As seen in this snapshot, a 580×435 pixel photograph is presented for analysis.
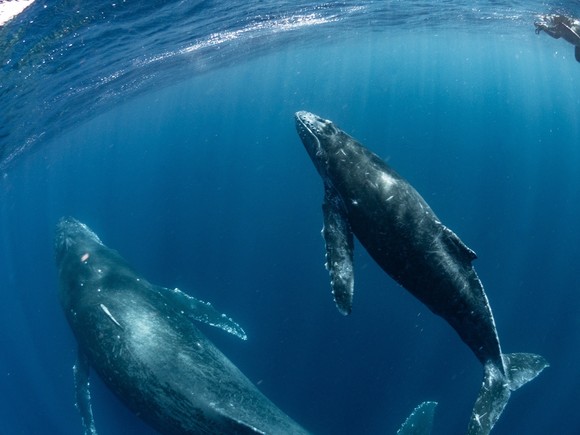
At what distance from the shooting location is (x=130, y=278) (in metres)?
11.7

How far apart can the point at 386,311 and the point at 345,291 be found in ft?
31.7

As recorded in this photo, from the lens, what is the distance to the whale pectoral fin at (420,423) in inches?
390

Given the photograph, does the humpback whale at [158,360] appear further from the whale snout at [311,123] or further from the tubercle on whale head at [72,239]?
the whale snout at [311,123]

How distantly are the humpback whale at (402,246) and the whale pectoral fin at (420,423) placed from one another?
9.23 feet

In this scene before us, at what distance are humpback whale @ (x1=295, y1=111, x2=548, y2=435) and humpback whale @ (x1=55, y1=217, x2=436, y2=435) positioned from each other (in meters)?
3.16

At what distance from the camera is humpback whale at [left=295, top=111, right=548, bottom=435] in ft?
22.1

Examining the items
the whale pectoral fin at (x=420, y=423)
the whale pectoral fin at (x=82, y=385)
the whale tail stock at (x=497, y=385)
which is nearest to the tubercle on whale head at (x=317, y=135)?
the whale tail stock at (x=497, y=385)

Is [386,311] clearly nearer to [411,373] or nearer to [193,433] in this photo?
[411,373]

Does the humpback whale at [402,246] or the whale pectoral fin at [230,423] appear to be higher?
the humpback whale at [402,246]

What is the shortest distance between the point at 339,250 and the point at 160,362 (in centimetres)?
479

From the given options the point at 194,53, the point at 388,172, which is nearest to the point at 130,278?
the point at 388,172

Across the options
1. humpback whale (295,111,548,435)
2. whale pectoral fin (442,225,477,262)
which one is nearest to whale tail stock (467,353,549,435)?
humpback whale (295,111,548,435)

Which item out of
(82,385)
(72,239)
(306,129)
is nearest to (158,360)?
(82,385)

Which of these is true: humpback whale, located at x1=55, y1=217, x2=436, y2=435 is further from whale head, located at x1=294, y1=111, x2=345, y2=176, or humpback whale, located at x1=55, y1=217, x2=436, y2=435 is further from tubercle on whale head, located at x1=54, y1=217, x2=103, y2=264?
whale head, located at x1=294, y1=111, x2=345, y2=176
